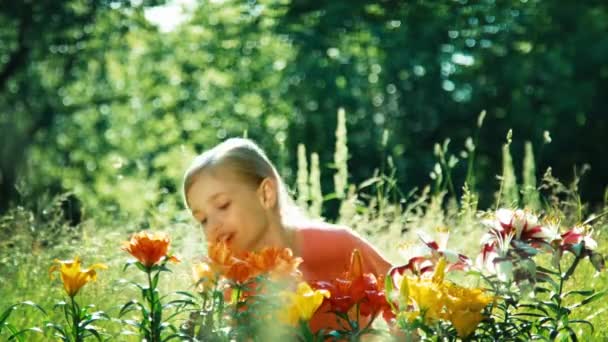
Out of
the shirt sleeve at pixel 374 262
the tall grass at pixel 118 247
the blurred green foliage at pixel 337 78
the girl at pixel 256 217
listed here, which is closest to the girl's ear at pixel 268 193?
the girl at pixel 256 217

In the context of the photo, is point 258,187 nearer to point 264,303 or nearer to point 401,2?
point 264,303

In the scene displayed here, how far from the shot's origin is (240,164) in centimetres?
300

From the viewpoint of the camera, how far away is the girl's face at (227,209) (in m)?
2.91

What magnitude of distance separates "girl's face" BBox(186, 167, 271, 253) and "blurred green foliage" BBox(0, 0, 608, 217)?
6.55m

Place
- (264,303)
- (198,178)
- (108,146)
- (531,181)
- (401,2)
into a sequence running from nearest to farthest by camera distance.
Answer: (264,303), (198,178), (531,181), (401,2), (108,146)

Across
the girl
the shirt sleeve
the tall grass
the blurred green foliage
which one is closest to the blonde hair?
the girl

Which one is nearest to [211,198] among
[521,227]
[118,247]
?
[521,227]

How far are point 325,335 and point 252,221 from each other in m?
0.78

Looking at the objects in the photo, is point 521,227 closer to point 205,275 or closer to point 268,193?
point 205,275

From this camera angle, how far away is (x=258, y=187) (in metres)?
3.04

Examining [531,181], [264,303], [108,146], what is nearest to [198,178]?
[264,303]

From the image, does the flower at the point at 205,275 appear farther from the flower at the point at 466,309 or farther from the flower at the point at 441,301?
the flower at the point at 466,309

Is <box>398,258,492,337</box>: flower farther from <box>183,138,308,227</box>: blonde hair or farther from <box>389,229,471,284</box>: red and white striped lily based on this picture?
<box>183,138,308,227</box>: blonde hair

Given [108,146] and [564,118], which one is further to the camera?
[108,146]
